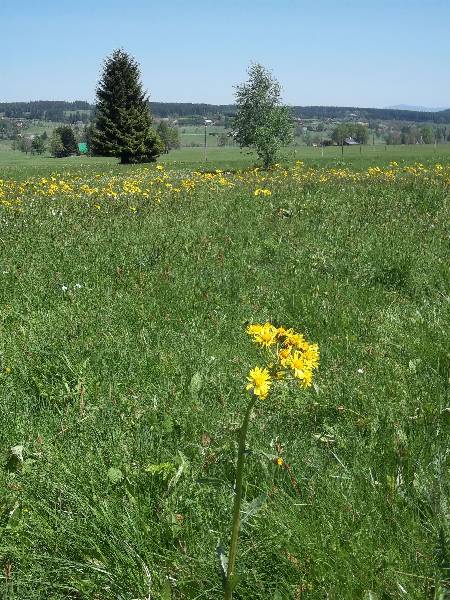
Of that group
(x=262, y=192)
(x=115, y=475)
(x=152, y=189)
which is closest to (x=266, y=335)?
(x=115, y=475)

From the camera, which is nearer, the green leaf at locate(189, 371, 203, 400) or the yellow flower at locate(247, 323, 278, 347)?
the yellow flower at locate(247, 323, 278, 347)

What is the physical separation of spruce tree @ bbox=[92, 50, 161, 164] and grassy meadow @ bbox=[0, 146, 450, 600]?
51.7m

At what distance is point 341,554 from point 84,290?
409cm

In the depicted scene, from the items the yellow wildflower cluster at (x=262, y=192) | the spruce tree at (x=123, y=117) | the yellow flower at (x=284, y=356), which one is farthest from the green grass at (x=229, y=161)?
the yellow flower at (x=284, y=356)

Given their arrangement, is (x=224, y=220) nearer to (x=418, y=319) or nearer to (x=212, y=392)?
(x=418, y=319)

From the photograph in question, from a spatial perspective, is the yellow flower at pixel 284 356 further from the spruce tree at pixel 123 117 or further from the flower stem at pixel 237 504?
the spruce tree at pixel 123 117

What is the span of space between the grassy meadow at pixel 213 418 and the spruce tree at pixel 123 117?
5166 centimetres

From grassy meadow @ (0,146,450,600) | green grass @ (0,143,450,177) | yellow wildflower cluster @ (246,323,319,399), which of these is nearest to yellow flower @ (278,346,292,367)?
yellow wildflower cluster @ (246,323,319,399)

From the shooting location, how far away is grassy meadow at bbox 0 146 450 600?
2.01 metres

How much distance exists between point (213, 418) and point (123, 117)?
5822 centimetres

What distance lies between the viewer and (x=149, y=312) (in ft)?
16.5

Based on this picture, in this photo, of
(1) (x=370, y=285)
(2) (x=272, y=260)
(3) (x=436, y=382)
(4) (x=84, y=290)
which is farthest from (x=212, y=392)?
(2) (x=272, y=260)

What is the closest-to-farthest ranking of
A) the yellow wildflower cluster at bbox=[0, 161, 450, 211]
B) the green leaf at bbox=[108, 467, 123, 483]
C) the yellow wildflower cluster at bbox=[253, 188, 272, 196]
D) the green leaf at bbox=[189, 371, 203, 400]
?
the green leaf at bbox=[108, 467, 123, 483], the green leaf at bbox=[189, 371, 203, 400], the yellow wildflower cluster at bbox=[0, 161, 450, 211], the yellow wildflower cluster at bbox=[253, 188, 272, 196]

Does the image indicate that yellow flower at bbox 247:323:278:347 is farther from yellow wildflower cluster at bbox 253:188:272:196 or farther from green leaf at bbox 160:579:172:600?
yellow wildflower cluster at bbox 253:188:272:196
